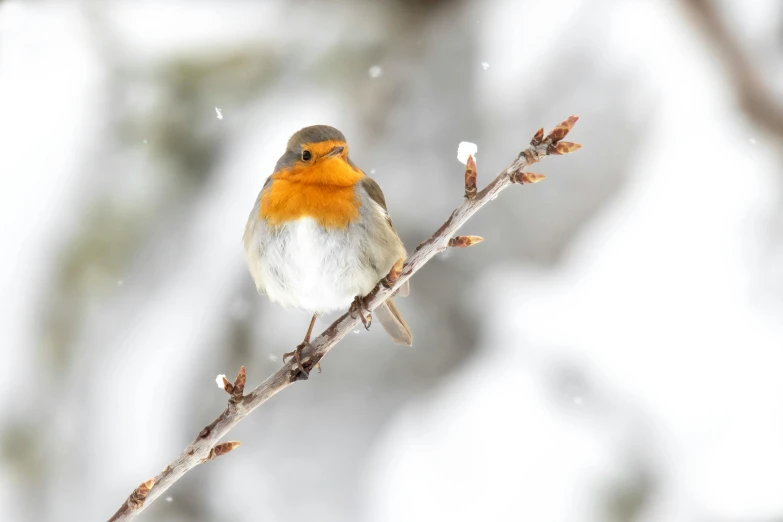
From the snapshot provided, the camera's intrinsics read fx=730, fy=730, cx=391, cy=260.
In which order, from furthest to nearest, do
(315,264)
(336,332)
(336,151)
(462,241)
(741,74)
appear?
1. (741,74)
2. (315,264)
3. (336,151)
4. (336,332)
5. (462,241)

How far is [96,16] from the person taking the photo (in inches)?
191

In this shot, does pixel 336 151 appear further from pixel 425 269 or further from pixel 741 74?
pixel 741 74

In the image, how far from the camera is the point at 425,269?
17.7ft

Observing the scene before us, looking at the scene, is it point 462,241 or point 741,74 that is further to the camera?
point 741,74

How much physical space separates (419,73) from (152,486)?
405 cm

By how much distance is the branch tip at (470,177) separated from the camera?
A: 74.1 inches

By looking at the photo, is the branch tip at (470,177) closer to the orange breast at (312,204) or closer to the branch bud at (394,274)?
the branch bud at (394,274)

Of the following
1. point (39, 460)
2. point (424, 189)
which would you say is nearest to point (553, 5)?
point (424, 189)

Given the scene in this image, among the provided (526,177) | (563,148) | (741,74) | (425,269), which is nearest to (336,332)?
(526,177)

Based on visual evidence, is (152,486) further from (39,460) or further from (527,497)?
(527,497)

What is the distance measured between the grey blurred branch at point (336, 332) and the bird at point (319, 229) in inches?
12.3

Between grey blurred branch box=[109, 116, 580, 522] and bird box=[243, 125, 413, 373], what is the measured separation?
0.31m

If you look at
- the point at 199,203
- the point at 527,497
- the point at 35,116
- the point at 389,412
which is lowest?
the point at 527,497

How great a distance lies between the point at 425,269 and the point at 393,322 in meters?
2.18
